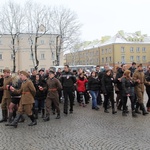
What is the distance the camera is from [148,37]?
300 feet

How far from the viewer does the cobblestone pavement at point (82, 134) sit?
6.29 m

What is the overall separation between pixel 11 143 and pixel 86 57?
9301cm

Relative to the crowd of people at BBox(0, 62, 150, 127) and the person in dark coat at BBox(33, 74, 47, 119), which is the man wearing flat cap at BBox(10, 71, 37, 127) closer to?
the crowd of people at BBox(0, 62, 150, 127)

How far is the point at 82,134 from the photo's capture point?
7398 millimetres

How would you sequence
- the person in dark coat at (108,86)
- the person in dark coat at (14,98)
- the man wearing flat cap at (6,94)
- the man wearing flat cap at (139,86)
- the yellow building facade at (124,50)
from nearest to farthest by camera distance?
the person in dark coat at (14,98)
the man wearing flat cap at (6,94)
the man wearing flat cap at (139,86)
the person in dark coat at (108,86)
the yellow building facade at (124,50)

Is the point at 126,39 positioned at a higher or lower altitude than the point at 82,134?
higher

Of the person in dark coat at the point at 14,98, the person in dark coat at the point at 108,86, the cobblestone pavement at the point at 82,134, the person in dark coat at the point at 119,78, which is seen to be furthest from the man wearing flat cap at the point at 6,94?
the person in dark coat at the point at 119,78

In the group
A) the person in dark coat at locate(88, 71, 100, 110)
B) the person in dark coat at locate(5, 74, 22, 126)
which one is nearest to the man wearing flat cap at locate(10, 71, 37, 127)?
the person in dark coat at locate(5, 74, 22, 126)

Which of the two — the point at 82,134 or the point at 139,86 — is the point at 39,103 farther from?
→ the point at 139,86

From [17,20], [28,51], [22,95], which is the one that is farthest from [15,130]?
[28,51]

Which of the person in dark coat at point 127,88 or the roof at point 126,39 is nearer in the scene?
the person in dark coat at point 127,88

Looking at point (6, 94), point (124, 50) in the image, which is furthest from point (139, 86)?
point (124, 50)

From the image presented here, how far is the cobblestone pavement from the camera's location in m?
6.29

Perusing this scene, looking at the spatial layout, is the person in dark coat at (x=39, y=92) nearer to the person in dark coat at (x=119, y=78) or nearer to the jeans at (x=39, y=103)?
the jeans at (x=39, y=103)
